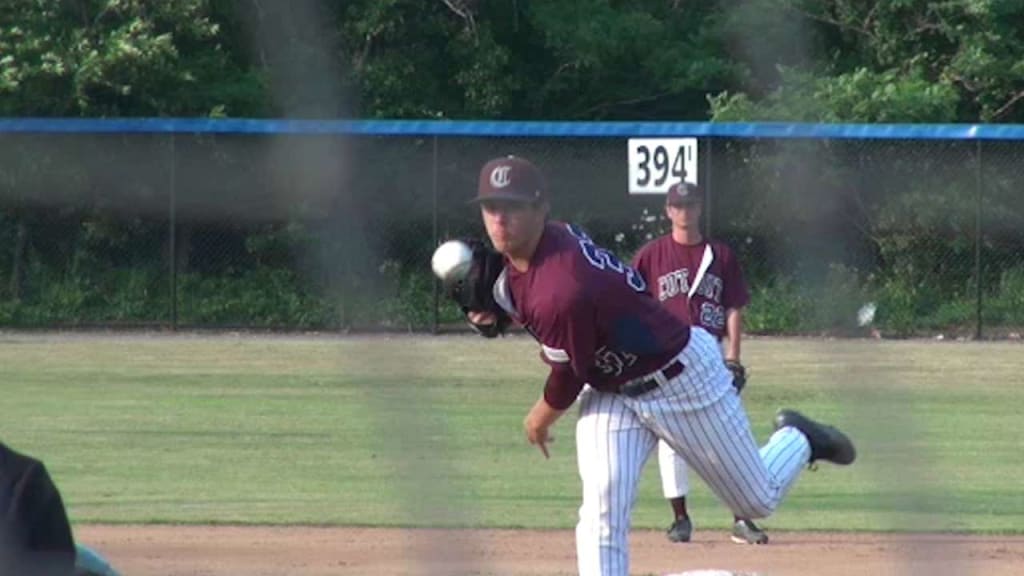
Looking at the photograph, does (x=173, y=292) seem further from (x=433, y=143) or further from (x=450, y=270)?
(x=450, y=270)

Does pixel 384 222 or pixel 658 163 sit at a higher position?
pixel 658 163

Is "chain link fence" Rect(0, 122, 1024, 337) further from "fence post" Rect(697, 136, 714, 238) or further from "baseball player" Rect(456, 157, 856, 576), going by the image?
"baseball player" Rect(456, 157, 856, 576)

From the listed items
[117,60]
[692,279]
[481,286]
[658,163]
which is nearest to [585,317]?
[481,286]

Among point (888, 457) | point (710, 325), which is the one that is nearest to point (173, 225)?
point (710, 325)

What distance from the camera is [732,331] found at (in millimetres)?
8859

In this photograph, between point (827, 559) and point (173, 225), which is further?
point (173, 225)

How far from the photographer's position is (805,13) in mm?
4270

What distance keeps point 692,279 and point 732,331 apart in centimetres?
28

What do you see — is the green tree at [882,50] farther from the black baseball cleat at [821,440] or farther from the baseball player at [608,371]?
the black baseball cleat at [821,440]

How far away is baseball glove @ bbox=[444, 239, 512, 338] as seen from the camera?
6.04m

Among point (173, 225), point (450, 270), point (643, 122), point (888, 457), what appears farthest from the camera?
point (173, 225)

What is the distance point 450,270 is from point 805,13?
1765mm

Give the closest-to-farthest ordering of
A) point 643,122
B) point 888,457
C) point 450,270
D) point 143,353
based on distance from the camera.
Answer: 1. point 450,270
2. point 888,457
3. point 643,122
4. point 143,353

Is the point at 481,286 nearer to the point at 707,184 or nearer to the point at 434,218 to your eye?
the point at 707,184
